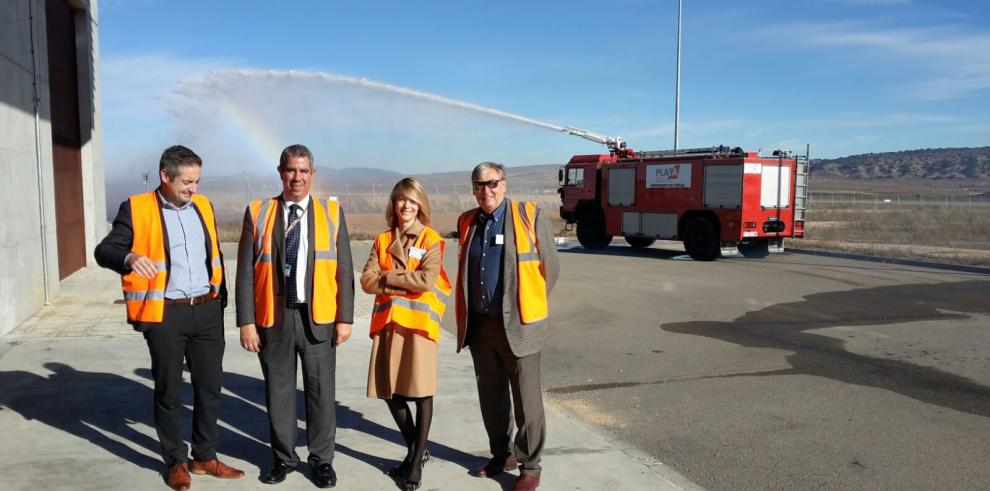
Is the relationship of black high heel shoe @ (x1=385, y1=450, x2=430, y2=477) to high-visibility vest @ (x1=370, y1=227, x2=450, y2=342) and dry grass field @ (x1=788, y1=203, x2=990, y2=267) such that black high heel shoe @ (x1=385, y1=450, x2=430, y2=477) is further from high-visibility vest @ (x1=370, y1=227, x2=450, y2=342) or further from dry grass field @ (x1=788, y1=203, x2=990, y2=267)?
dry grass field @ (x1=788, y1=203, x2=990, y2=267)

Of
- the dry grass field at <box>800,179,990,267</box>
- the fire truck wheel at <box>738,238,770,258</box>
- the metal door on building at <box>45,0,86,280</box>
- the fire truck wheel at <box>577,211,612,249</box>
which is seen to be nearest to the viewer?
the metal door on building at <box>45,0,86,280</box>

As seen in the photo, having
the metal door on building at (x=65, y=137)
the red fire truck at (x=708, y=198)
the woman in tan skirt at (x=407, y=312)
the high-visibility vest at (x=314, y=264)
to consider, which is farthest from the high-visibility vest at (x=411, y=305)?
the red fire truck at (x=708, y=198)

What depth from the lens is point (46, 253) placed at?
31.4 ft

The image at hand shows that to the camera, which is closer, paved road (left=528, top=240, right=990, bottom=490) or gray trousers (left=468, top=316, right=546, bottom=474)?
gray trousers (left=468, top=316, right=546, bottom=474)

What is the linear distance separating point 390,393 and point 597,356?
405 centimetres

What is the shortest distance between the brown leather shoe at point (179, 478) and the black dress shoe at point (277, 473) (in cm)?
38

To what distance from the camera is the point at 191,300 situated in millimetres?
3990

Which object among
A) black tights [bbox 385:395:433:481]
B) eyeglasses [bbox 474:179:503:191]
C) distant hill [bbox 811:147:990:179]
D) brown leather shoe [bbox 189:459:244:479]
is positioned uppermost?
distant hill [bbox 811:147:990:179]

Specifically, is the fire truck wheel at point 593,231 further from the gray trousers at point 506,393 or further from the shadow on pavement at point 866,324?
the gray trousers at point 506,393

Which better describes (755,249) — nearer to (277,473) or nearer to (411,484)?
(411,484)

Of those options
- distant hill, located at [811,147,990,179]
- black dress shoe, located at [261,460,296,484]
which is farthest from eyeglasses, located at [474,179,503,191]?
distant hill, located at [811,147,990,179]

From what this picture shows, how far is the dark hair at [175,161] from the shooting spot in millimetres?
3859

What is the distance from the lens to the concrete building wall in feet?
26.1

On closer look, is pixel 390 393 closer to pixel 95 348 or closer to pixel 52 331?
pixel 95 348
